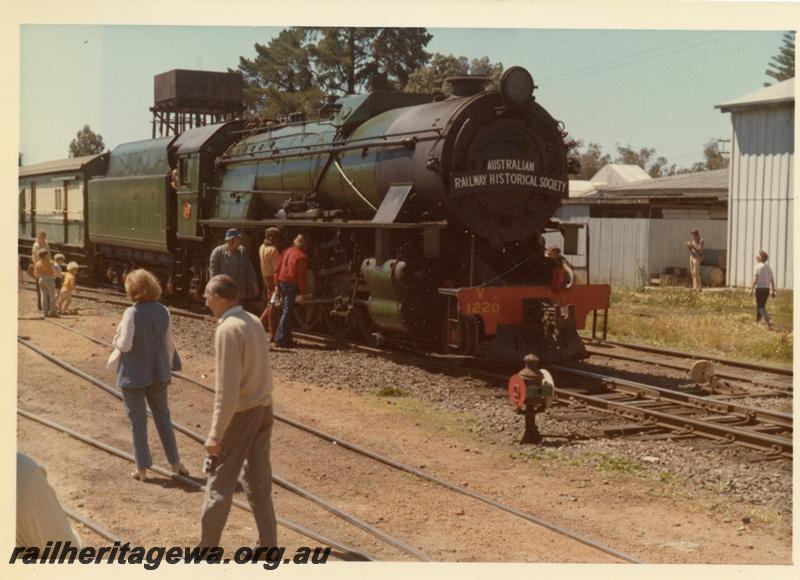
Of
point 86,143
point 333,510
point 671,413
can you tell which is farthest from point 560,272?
point 86,143

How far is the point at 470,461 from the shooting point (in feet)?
28.5

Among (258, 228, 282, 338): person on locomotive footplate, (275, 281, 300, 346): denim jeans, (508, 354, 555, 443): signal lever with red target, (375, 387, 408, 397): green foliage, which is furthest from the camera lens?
(258, 228, 282, 338): person on locomotive footplate

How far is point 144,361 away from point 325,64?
510cm

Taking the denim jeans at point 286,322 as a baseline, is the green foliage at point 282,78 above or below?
above

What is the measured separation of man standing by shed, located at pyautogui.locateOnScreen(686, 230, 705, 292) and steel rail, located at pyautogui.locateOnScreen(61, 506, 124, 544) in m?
13.5

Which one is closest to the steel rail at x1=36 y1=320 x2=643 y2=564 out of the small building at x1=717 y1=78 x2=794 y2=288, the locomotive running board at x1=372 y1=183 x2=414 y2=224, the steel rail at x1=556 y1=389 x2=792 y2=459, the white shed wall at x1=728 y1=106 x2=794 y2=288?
the steel rail at x1=556 y1=389 x2=792 y2=459

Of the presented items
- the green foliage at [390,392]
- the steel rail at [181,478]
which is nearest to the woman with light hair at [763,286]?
the green foliage at [390,392]

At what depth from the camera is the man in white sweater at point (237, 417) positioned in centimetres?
614

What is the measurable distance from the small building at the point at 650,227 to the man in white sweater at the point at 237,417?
42.0 ft

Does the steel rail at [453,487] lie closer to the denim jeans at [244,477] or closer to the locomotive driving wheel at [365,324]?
the denim jeans at [244,477]

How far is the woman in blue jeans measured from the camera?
750 cm

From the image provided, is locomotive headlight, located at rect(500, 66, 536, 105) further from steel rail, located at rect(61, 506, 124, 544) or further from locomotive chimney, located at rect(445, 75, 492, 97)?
steel rail, located at rect(61, 506, 124, 544)

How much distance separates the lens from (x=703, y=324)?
51.9ft
